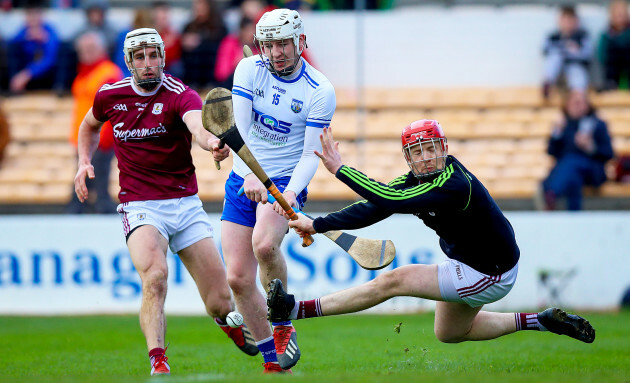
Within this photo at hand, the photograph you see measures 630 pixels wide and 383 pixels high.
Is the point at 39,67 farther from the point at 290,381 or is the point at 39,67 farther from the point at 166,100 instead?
the point at 290,381

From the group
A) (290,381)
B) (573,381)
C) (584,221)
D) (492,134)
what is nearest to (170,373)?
(290,381)

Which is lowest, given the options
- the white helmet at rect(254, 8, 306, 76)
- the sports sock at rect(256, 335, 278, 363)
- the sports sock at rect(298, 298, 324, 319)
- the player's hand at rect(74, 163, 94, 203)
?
the sports sock at rect(256, 335, 278, 363)

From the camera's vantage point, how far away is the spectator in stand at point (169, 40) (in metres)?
12.9

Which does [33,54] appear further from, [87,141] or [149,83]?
[149,83]

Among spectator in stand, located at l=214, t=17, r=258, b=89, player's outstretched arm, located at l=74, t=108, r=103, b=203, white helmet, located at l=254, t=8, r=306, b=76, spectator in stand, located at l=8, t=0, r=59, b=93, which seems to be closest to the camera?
white helmet, located at l=254, t=8, r=306, b=76

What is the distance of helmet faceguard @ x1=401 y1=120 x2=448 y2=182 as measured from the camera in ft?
19.9

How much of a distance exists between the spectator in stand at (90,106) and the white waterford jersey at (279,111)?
510cm

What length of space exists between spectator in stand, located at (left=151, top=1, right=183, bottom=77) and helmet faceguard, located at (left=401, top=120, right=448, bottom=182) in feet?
24.0

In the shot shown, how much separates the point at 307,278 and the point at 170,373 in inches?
185

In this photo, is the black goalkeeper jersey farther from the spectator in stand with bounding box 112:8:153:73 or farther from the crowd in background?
the spectator in stand with bounding box 112:8:153:73

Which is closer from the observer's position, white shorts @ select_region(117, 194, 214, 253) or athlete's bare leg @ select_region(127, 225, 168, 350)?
athlete's bare leg @ select_region(127, 225, 168, 350)

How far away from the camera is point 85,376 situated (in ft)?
20.0

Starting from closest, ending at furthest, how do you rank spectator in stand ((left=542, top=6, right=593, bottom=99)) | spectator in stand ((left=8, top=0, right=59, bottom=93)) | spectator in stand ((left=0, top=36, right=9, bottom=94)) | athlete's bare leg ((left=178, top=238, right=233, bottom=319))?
athlete's bare leg ((left=178, top=238, right=233, bottom=319)) < spectator in stand ((left=542, top=6, right=593, bottom=99)) < spectator in stand ((left=8, top=0, right=59, bottom=93)) < spectator in stand ((left=0, top=36, right=9, bottom=94))

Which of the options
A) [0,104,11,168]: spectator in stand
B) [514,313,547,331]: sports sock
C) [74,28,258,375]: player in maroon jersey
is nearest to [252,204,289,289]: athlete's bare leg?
[74,28,258,375]: player in maroon jersey
